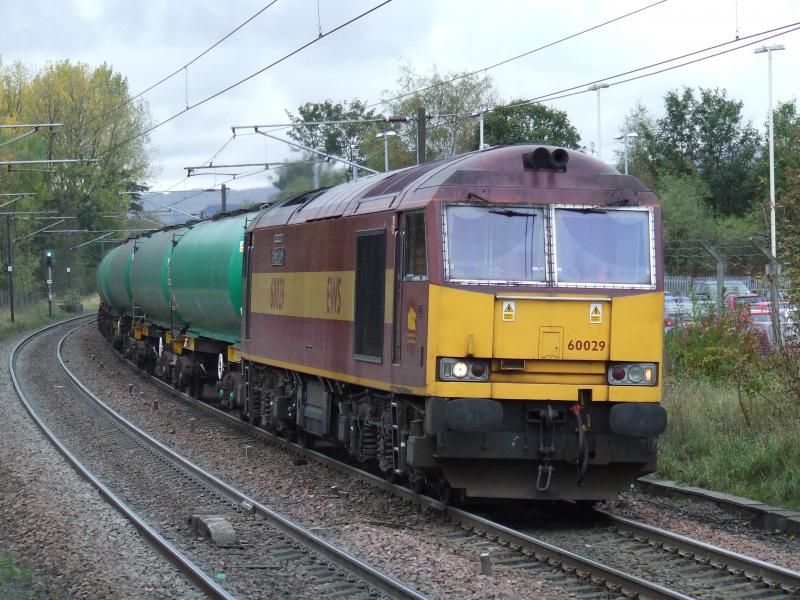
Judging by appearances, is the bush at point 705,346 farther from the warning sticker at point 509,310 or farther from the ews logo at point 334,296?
the warning sticker at point 509,310

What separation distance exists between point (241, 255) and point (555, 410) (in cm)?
960

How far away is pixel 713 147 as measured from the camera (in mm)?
59000

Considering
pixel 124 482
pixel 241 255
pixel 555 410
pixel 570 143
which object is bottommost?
pixel 124 482

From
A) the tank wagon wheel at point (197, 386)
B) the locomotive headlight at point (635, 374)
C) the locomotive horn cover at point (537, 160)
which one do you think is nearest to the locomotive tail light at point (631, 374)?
the locomotive headlight at point (635, 374)

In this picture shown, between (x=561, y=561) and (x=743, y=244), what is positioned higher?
(x=743, y=244)

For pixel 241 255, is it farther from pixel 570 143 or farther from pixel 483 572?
pixel 570 143

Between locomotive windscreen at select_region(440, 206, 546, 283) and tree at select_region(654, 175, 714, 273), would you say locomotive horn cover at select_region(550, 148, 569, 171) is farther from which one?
tree at select_region(654, 175, 714, 273)

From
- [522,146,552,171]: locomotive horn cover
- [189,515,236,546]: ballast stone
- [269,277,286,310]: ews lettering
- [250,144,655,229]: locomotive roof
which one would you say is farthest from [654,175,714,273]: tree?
[189,515,236,546]: ballast stone

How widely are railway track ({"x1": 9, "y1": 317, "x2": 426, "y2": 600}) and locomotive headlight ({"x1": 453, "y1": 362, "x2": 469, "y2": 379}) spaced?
1804 millimetres

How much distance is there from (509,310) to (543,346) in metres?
0.43

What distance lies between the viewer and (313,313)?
14.1 metres

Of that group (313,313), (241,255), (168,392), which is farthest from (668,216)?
(313,313)

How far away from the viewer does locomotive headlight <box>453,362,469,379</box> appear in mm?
10133

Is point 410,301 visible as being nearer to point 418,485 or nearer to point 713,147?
point 418,485
